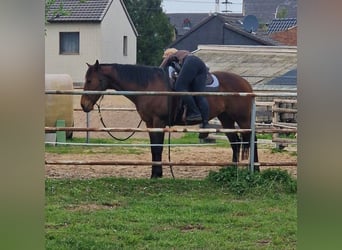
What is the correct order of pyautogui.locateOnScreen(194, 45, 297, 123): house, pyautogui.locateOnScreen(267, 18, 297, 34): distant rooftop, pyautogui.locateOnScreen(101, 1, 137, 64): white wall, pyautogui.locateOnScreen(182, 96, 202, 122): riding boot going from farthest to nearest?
1. pyautogui.locateOnScreen(267, 18, 297, 34): distant rooftop
2. pyautogui.locateOnScreen(101, 1, 137, 64): white wall
3. pyautogui.locateOnScreen(194, 45, 297, 123): house
4. pyautogui.locateOnScreen(182, 96, 202, 122): riding boot

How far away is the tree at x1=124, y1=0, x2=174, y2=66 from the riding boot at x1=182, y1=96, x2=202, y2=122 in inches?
971

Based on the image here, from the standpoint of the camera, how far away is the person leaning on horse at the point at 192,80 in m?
7.29

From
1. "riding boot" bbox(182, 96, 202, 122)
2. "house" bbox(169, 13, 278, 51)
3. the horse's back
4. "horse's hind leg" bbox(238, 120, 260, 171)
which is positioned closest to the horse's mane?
"riding boot" bbox(182, 96, 202, 122)

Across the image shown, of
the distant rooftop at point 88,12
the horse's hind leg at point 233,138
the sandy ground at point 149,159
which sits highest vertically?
the distant rooftop at point 88,12

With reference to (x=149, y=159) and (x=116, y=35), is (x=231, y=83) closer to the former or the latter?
(x=149, y=159)

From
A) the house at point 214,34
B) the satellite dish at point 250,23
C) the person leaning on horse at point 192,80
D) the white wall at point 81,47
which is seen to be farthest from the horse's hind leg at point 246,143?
the house at point 214,34

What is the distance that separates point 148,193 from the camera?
20.7 feet

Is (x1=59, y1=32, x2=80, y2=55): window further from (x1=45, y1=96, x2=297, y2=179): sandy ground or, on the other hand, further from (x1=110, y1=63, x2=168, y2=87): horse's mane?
(x1=110, y1=63, x2=168, y2=87): horse's mane

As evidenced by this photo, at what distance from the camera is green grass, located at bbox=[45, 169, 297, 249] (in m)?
4.39

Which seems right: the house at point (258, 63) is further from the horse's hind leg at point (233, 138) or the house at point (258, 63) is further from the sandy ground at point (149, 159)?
the horse's hind leg at point (233, 138)

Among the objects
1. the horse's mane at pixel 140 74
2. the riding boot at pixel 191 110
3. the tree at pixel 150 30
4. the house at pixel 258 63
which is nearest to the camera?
the riding boot at pixel 191 110

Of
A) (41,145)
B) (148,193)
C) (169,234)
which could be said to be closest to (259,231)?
(169,234)

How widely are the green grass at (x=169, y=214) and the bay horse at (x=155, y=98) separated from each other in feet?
2.86
